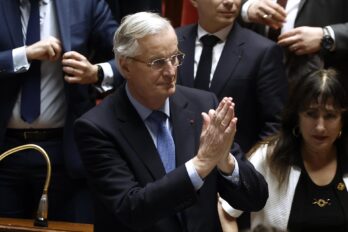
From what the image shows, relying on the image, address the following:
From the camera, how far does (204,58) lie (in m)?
2.88

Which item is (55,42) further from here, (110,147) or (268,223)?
(268,223)

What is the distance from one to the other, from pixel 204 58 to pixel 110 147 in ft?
2.75

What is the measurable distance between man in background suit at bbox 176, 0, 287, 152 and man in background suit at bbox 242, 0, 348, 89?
0.24ft

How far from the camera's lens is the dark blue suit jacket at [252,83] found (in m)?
2.77

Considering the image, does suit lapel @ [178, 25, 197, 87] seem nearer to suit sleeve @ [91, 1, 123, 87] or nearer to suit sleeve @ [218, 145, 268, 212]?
suit sleeve @ [91, 1, 123, 87]

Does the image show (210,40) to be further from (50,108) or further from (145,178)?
(145,178)

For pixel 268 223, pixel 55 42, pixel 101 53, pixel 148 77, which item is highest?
pixel 148 77

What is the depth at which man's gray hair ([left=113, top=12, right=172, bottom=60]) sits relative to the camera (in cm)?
213

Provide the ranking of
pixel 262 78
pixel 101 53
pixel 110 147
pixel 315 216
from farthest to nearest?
pixel 101 53, pixel 262 78, pixel 315 216, pixel 110 147

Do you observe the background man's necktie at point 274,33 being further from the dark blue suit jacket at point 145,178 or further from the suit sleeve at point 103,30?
the dark blue suit jacket at point 145,178

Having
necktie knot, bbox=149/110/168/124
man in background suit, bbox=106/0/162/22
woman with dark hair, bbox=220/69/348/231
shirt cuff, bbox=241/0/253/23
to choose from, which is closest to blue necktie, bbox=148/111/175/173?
necktie knot, bbox=149/110/168/124

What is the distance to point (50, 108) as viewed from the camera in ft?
9.20

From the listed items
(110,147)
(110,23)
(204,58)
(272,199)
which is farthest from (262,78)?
(110,147)

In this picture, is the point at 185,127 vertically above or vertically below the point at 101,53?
above
